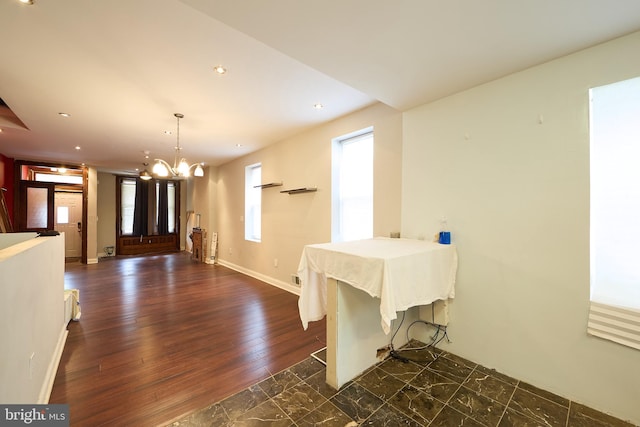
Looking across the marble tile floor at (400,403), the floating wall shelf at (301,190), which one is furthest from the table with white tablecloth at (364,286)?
the floating wall shelf at (301,190)

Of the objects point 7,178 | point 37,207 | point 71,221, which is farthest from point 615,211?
point 71,221

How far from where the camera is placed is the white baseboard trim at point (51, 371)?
168 cm

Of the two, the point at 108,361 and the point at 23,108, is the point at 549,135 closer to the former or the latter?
the point at 108,361

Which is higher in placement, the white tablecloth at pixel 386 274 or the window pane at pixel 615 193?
the window pane at pixel 615 193

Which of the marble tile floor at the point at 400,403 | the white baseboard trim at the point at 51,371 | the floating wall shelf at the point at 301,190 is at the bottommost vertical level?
the marble tile floor at the point at 400,403

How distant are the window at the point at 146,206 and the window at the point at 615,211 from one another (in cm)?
1007

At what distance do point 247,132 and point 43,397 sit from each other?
3494 mm

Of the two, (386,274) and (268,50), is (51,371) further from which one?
(268,50)

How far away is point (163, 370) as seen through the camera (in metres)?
2.09

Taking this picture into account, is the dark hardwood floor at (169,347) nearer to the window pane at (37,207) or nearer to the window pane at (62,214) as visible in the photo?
the window pane at (37,207)

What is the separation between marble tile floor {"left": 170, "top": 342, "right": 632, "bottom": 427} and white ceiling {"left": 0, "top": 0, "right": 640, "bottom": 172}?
2.42 metres

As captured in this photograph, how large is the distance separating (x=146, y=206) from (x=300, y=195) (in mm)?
7051

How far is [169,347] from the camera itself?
8.07 ft

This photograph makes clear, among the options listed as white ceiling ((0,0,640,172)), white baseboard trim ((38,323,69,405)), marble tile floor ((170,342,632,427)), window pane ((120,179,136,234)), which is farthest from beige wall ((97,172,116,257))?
marble tile floor ((170,342,632,427))
